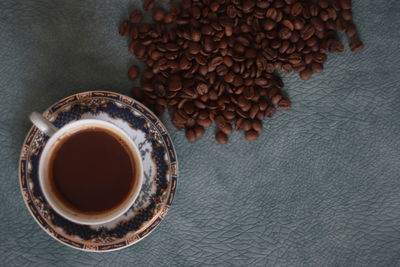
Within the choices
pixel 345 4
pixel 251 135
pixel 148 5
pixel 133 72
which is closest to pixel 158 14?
pixel 148 5

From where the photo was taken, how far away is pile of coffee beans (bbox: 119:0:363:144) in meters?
1.02

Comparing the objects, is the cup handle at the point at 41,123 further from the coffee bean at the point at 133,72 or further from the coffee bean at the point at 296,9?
the coffee bean at the point at 296,9

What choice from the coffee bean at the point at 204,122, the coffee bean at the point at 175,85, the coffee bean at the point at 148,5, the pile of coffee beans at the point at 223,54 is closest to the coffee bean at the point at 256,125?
the pile of coffee beans at the point at 223,54

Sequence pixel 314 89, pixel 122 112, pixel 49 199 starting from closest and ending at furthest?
pixel 49 199 → pixel 122 112 → pixel 314 89

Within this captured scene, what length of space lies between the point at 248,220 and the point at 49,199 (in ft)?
1.94

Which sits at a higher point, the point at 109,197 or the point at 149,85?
the point at 149,85

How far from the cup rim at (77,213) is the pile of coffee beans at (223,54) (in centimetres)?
19

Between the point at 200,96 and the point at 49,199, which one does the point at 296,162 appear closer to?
the point at 200,96

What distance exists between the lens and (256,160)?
3.61 feet

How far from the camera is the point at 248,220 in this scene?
3.62 ft

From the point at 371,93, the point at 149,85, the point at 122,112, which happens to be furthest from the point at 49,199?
the point at 371,93

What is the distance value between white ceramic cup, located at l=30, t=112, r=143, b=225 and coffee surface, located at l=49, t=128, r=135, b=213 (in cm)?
2

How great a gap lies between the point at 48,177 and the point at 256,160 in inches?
23.9

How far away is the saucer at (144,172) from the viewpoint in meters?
0.94
